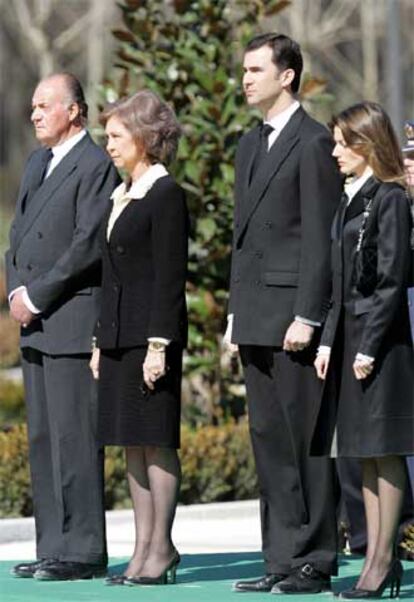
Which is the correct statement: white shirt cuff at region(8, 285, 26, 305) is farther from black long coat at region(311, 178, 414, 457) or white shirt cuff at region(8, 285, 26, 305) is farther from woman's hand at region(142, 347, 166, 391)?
black long coat at region(311, 178, 414, 457)

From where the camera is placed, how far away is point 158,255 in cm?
887

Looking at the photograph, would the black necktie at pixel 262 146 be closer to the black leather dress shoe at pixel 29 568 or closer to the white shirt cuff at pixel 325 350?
the white shirt cuff at pixel 325 350

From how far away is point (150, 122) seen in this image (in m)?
9.02

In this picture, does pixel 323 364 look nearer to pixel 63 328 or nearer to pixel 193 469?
pixel 63 328

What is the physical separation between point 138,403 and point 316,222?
1083mm

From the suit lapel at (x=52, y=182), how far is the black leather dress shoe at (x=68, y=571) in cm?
147

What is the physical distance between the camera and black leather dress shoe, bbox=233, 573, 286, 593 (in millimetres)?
8656

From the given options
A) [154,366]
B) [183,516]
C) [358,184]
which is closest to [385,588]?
[154,366]

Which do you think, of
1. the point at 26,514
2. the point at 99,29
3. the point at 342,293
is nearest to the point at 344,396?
the point at 342,293

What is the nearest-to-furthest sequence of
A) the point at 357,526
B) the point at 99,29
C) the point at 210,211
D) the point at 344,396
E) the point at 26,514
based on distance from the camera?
the point at 344,396, the point at 357,526, the point at 26,514, the point at 210,211, the point at 99,29

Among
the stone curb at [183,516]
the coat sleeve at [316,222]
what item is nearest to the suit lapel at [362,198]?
the coat sleeve at [316,222]

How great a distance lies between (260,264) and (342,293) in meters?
0.45

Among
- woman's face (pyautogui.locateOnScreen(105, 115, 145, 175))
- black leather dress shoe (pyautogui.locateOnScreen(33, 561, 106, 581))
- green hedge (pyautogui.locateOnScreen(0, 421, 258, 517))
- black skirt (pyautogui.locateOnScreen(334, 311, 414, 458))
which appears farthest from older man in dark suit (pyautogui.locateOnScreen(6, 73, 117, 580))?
green hedge (pyautogui.locateOnScreen(0, 421, 258, 517))

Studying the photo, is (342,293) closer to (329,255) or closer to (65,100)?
(329,255)
